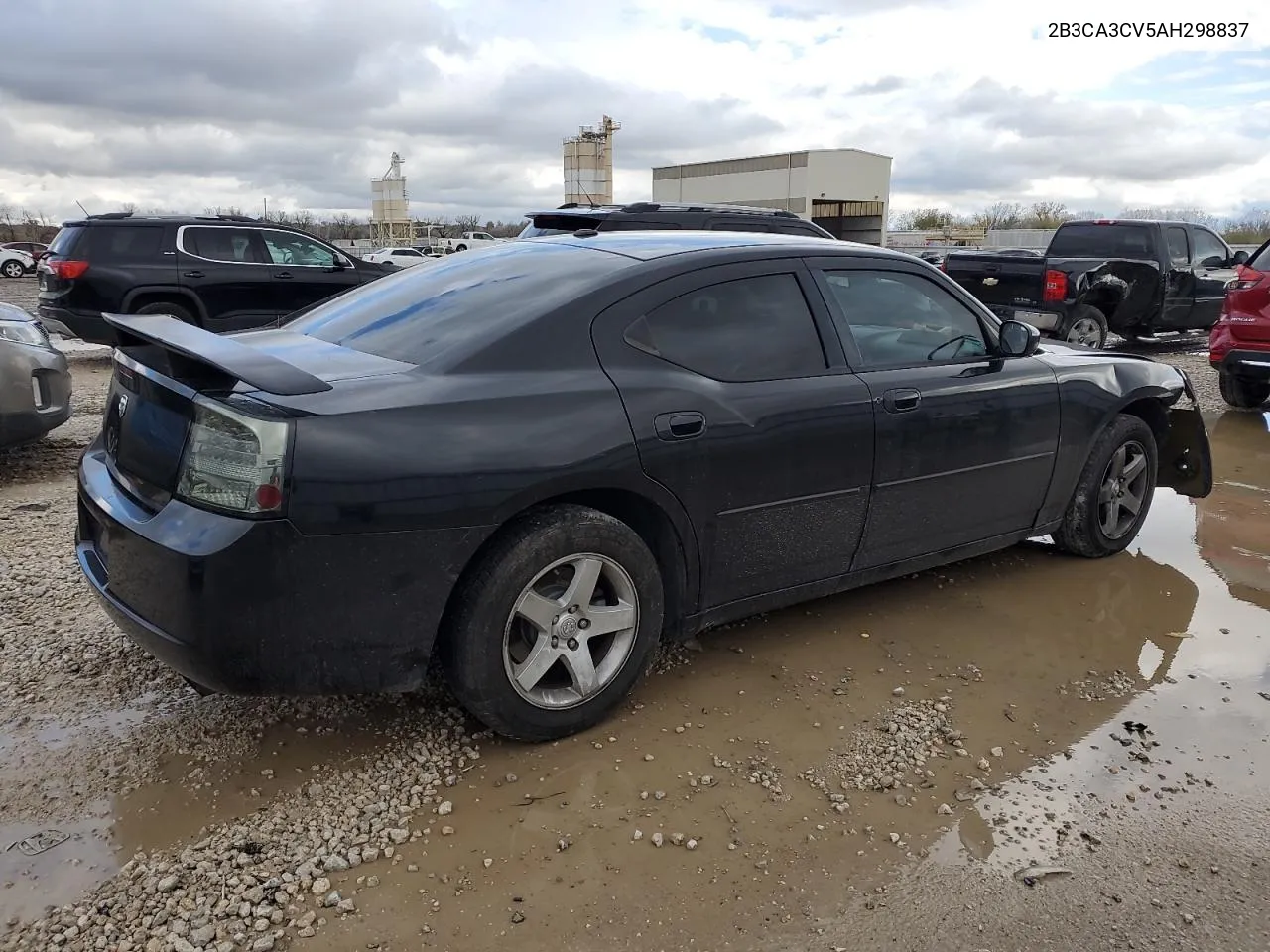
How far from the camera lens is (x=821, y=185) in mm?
60562

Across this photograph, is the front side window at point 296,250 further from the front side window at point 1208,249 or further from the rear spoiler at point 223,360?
the front side window at point 1208,249

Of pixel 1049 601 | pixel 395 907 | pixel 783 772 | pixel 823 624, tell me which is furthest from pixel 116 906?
pixel 1049 601

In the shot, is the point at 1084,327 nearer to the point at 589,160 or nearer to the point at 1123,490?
the point at 1123,490

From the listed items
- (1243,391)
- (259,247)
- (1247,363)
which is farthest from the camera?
(259,247)

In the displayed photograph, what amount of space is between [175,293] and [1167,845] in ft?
35.0

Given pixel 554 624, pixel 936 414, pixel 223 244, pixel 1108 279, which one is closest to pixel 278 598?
pixel 554 624

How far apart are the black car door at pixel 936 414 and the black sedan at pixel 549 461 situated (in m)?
0.01

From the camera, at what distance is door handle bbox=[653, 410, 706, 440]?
3.12 m

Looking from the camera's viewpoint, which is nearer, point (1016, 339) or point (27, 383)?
point (1016, 339)

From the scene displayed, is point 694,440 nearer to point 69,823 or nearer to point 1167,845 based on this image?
point 1167,845

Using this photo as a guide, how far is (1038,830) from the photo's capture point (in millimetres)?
2758

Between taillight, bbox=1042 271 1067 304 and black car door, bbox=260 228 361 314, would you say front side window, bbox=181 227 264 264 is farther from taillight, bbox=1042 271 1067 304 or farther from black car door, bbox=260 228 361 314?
taillight, bbox=1042 271 1067 304

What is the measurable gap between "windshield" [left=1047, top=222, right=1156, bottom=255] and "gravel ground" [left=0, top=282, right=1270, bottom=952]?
1033cm

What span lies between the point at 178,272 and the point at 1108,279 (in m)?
11.2
